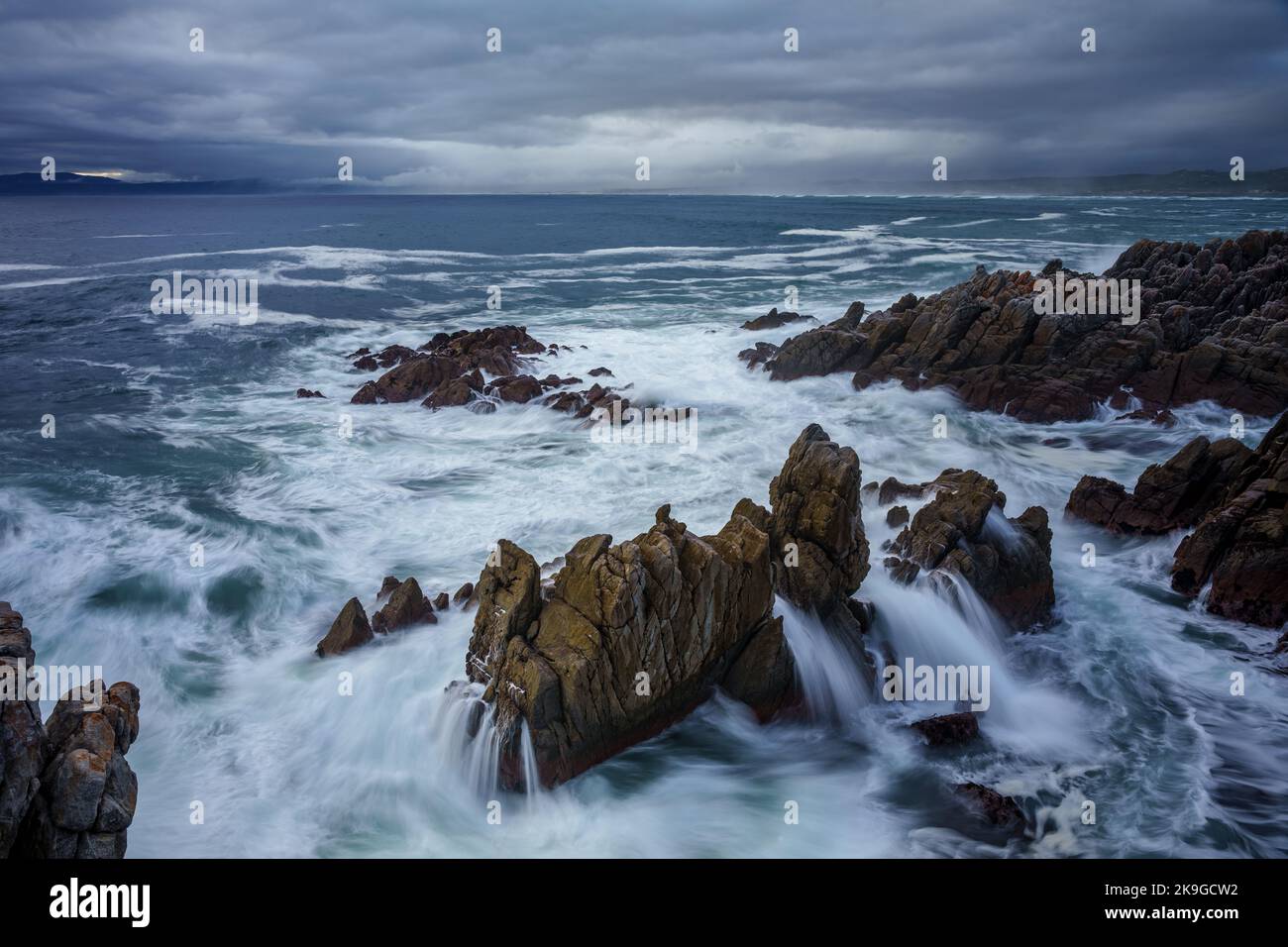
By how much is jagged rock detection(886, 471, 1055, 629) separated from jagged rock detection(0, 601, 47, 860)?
1274 centimetres

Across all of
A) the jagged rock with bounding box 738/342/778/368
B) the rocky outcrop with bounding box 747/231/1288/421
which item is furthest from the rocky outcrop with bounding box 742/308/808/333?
the jagged rock with bounding box 738/342/778/368

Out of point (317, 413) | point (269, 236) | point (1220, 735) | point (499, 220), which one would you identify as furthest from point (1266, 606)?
point (499, 220)

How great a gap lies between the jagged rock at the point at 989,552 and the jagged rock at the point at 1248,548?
2.96 metres

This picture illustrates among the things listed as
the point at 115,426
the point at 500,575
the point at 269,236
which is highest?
→ the point at 269,236

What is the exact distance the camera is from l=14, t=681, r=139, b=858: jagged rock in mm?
6656

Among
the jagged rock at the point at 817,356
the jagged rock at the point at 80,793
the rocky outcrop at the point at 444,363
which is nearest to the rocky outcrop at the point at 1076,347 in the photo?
the jagged rock at the point at 817,356

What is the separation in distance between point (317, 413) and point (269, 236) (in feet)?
265

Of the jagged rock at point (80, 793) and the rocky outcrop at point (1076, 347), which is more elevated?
the rocky outcrop at point (1076, 347)

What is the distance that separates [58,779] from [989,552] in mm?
13860

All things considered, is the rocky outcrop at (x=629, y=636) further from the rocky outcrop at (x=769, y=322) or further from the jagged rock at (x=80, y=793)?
the rocky outcrop at (x=769, y=322)

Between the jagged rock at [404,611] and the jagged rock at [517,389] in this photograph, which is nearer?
the jagged rock at [404,611]

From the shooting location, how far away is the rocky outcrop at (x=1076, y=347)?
24.7 m

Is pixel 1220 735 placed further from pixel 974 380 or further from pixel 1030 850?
pixel 974 380

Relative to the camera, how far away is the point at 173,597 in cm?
1539
